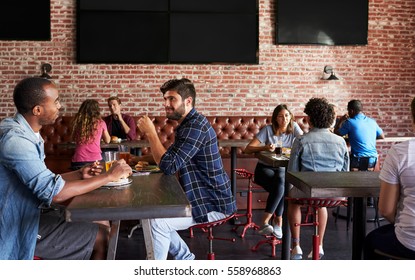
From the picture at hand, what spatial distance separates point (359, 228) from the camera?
260cm

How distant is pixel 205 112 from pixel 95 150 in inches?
80.9

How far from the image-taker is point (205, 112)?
678cm

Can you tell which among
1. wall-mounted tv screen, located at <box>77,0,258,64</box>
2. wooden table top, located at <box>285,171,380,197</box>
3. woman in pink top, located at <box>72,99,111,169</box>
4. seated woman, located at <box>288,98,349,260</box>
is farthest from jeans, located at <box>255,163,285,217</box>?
wall-mounted tv screen, located at <box>77,0,258,64</box>

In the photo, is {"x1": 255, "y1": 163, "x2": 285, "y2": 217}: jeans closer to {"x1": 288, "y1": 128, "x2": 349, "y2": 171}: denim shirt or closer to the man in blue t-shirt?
{"x1": 288, "y1": 128, "x2": 349, "y2": 171}: denim shirt

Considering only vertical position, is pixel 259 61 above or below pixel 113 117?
above

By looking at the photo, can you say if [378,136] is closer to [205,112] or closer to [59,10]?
[205,112]

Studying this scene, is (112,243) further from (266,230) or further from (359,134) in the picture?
(359,134)

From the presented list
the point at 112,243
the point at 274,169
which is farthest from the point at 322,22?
the point at 112,243

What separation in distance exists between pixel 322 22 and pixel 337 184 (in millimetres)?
4790

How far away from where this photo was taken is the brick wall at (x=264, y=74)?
256 inches

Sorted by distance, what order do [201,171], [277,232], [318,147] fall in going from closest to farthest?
[201,171] < [318,147] < [277,232]

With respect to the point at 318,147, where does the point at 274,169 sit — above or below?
below

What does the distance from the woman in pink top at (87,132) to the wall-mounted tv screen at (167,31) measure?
171 cm
